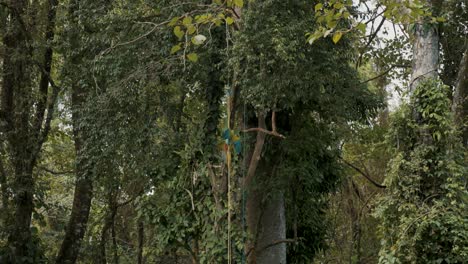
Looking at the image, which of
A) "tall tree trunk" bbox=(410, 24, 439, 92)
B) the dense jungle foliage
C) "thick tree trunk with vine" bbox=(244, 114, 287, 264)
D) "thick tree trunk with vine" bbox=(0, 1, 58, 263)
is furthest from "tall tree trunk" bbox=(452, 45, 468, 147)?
"thick tree trunk with vine" bbox=(0, 1, 58, 263)

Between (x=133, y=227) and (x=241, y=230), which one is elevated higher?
(x=133, y=227)

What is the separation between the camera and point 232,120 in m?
5.71

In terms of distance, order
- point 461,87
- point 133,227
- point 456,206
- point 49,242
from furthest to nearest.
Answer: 1. point 133,227
2. point 49,242
3. point 461,87
4. point 456,206

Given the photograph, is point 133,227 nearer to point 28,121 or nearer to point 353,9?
point 28,121

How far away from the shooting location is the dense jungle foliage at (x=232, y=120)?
5242 millimetres

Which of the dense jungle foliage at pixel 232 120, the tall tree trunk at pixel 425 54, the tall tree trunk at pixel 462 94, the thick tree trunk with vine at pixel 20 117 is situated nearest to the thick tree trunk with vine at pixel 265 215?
the dense jungle foliage at pixel 232 120

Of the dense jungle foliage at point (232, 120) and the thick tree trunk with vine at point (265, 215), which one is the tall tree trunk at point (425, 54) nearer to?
the dense jungle foliage at point (232, 120)

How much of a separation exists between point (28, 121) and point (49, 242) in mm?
2544

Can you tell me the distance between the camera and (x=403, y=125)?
18.4 feet

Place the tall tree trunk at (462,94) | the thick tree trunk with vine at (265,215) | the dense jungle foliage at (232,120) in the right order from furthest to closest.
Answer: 1. the thick tree trunk with vine at (265,215)
2. the tall tree trunk at (462,94)
3. the dense jungle foliage at (232,120)

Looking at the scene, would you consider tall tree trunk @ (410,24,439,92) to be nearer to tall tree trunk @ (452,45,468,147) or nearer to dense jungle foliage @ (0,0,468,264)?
dense jungle foliage @ (0,0,468,264)

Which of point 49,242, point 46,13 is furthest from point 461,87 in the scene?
point 49,242

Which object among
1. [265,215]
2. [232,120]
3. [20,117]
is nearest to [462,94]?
[265,215]

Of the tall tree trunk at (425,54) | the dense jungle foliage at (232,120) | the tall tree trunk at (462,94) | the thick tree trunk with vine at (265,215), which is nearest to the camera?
the dense jungle foliage at (232,120)
